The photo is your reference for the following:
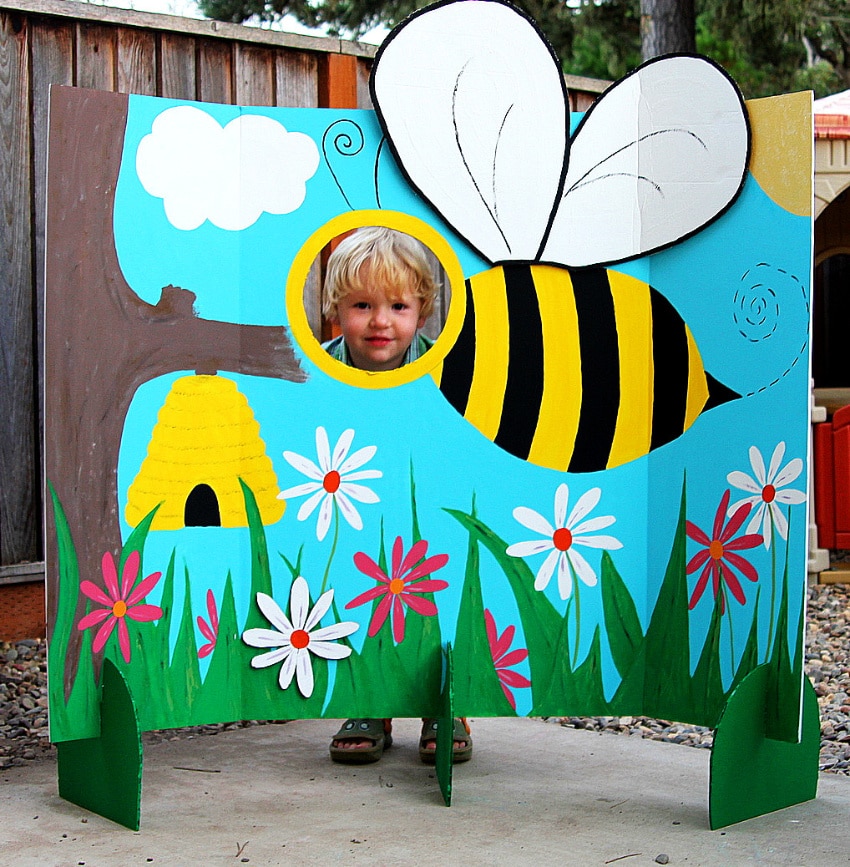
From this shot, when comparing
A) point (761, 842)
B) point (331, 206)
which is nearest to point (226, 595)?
point (331, 206)

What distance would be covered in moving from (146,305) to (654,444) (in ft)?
4.43

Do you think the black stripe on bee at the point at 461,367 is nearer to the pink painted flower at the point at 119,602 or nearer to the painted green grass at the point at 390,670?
the painted green grass at the point at 390,670

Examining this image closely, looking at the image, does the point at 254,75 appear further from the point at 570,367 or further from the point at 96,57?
the point at 570,367

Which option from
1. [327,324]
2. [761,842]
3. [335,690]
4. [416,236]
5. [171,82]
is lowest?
[761,842]

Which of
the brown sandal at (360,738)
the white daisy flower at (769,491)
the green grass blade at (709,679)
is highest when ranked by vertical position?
the white daisy flower at (769,491)

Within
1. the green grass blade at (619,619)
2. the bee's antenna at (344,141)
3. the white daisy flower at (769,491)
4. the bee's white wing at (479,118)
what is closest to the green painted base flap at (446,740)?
A: the green grass blade at (619,619)

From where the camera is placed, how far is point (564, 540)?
3213 millimetres

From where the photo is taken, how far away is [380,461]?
3.17 meters

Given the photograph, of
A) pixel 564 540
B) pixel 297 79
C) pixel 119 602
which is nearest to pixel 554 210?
pixel 564 540

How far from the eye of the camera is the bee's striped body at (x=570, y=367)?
3174 millimetres

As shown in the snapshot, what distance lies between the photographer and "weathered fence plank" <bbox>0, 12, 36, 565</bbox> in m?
4.46

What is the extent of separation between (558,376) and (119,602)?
1.25m

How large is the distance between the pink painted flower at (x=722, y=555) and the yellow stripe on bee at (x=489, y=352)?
59cm

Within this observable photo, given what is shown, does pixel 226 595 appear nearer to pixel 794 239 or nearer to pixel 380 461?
pixel 380 461
